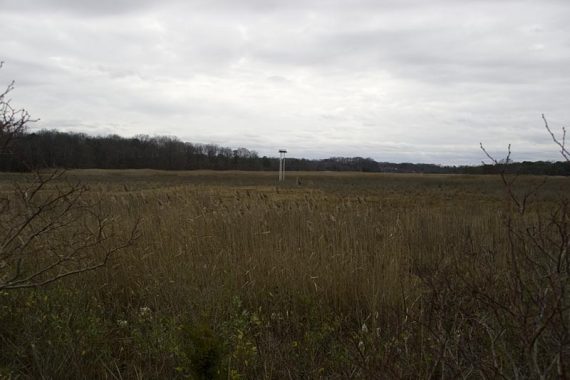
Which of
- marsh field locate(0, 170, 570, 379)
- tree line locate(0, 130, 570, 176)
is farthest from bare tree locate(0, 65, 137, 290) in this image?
tree line locate(0, 130, 570, 176)

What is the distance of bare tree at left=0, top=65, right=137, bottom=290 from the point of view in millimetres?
3340

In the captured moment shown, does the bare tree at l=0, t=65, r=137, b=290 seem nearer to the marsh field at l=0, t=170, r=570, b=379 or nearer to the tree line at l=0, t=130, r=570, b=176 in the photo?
the marsh field at l=0, t=170, r=570, b=379

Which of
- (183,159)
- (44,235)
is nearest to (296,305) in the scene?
(44,235)

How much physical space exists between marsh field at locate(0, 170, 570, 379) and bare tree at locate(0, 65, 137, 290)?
0.25m

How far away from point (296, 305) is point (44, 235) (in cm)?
335

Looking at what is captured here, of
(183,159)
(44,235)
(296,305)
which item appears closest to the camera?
(296,305)

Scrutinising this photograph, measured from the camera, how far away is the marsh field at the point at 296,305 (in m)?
2.38

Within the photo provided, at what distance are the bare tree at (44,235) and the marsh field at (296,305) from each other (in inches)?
9.9

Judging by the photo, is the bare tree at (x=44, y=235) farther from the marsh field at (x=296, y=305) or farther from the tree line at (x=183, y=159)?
the tree line at (x=183, y=159)

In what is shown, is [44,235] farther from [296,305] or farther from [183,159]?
[183,159]

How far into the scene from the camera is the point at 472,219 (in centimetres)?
855

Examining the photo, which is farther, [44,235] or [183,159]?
[183,159]

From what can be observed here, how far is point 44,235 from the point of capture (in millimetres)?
5480

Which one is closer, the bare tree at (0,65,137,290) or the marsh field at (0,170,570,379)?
the marsh field at (0,170,570,379)
